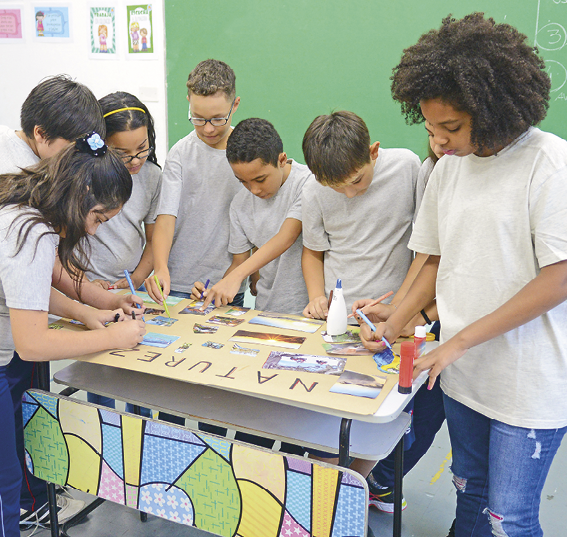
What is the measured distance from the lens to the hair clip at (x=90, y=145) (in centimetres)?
130

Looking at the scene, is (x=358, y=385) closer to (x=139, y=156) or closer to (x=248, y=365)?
(x=248, y=365)

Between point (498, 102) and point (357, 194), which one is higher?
point (498, 102)

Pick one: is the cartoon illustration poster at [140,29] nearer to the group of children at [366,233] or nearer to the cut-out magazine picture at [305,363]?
the group of children at [366,233]

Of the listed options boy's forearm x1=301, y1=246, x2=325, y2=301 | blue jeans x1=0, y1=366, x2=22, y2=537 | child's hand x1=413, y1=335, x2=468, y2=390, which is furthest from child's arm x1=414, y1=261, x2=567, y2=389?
blue jeans x1=0, y1=366, x2=22, y2=537

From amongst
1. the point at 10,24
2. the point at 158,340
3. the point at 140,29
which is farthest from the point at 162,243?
the point at 10,24

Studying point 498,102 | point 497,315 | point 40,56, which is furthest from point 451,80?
point 40,56

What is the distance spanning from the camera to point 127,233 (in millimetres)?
1920

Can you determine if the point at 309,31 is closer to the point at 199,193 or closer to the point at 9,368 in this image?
the point at 199,193

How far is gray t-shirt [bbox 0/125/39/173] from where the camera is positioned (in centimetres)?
156

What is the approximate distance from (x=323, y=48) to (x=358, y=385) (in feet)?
7.82

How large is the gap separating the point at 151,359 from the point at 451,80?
3.10 ft

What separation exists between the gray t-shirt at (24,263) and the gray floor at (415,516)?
97 cm

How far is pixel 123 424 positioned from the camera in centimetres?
138

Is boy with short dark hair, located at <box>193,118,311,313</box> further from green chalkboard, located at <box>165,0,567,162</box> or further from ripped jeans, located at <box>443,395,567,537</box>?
green chalkboard, located at <box>165,0,567,162</box>
